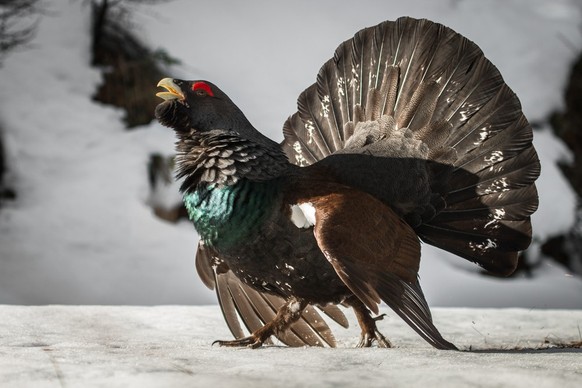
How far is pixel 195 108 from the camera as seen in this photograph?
12.0 feet

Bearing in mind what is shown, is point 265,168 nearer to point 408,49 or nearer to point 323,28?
point 408,49

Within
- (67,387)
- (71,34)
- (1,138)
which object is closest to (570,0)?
(71,34)

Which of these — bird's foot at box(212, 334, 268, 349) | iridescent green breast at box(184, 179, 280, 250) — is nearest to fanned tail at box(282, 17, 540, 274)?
iridescent green breast at box(184, 179, 280, 250)

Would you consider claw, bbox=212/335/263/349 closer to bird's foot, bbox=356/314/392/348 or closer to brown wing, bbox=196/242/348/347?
brown wing, bbox=196/242/348/347

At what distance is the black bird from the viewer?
3.37 meters

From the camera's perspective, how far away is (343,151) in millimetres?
4012

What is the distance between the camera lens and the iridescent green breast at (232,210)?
132 inches

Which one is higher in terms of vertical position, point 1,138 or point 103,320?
point 1,138

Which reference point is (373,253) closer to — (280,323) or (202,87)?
(280,323)

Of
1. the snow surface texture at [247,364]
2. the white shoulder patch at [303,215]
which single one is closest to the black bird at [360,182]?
the white shoulder patch at [303,215]

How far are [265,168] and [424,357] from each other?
1189 millimetres

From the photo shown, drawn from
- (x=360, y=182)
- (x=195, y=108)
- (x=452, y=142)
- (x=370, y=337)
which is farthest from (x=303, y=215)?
(x=452, y=142)

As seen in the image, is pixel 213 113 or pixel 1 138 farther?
pixel 1 138

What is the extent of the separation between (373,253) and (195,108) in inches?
45.0
